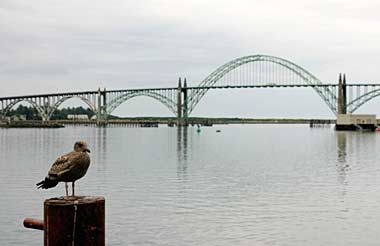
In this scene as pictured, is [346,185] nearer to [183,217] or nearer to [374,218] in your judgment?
[374,218]

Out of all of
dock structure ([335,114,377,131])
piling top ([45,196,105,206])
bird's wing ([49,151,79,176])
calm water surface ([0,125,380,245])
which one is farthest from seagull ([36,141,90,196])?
dock structure ([335,114,377,131])

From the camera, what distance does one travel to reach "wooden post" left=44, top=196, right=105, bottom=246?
4762 mm

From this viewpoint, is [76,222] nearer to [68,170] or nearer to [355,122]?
[68,170]

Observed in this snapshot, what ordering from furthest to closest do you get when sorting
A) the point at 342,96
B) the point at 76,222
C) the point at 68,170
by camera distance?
the point at 342,96, the point at 68,170, the point at 76,222

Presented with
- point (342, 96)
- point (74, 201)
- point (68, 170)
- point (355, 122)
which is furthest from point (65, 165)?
point (342, 96)

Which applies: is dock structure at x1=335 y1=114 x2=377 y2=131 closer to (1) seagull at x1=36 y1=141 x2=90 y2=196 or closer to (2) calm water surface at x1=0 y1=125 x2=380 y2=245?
(2) calm water surface at x1=0 y1=125 x2=380 y2=245

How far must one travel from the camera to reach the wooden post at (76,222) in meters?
4.76

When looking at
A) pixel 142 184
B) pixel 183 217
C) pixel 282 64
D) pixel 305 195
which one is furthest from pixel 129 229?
pixel 282 64

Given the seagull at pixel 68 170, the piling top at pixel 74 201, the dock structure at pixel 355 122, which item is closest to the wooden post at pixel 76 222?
the piling top at pixel 74 201

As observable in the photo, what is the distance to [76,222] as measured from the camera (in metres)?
4.78

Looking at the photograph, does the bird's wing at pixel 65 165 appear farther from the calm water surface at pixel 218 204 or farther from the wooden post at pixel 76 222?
the calm water surface at pixel 218 204

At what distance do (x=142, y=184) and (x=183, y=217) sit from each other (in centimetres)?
1035

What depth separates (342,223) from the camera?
1933cm

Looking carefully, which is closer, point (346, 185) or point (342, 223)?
point (342, 223)
